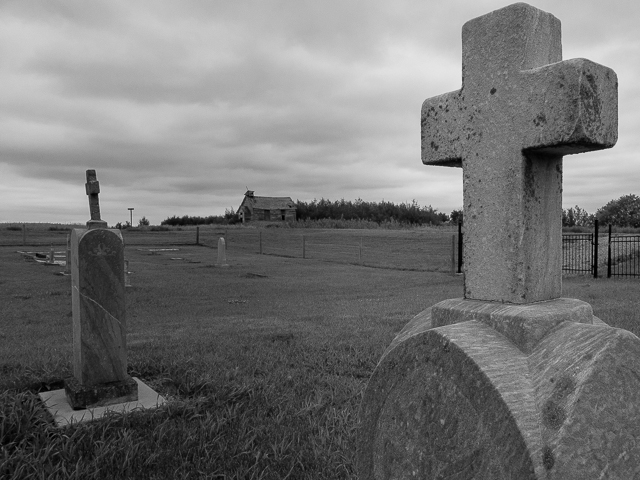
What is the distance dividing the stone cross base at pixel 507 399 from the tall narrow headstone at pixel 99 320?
2.95 metres

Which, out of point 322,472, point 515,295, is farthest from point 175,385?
point 515,295

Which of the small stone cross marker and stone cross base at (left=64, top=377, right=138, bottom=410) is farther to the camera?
the small stone cross marker

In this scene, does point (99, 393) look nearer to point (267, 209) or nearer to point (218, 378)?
point (218, 378)

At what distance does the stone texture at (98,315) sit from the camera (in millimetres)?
4602

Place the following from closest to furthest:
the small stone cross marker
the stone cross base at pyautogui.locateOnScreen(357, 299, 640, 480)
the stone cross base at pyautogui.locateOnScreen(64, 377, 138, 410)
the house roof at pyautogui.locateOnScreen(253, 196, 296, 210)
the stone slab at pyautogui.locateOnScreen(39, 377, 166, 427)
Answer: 1. the stone cross base at pyautogui.locateOnScreen(357, 299, 640, 480)
2. the stone slab at pyautogui.locateOnScreen(39, 377, 166, 427)
3. the stone cross base at pyautogui.locateOnScreen(64, 377, 138, 410)
4. the small stone cross marker
5. the house roof at pyautogui.locateOnScreen(253, 196, 296, 210)

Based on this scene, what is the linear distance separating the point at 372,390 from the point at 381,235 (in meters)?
25.6

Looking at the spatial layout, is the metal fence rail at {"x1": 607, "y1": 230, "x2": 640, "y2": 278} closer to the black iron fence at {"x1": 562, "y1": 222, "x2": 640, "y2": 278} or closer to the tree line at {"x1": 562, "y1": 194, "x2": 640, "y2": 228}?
the black iron fence at {"x1": 562, "y1": 222, "x2": 640, "y2": 278}

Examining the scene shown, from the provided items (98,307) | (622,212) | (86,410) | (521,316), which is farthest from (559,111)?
(622,212)

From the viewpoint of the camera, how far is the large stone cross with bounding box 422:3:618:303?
210 centimetres

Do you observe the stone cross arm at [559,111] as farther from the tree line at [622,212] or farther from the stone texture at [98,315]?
the tree line at [622,212]

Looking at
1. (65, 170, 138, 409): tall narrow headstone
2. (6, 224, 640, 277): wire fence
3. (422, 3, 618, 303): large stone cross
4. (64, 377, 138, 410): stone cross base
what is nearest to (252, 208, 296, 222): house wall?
(6, 224, 640, 277): wire fence

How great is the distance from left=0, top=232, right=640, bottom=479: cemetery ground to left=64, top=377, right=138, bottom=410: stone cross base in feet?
0.88

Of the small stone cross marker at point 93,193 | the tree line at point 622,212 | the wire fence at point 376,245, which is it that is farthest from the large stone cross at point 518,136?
the tree line at point 622,212

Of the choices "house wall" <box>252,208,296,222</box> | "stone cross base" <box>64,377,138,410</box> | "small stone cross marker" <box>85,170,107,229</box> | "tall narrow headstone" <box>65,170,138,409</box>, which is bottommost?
"stone cross base" <box>64,377,138,410</box>
